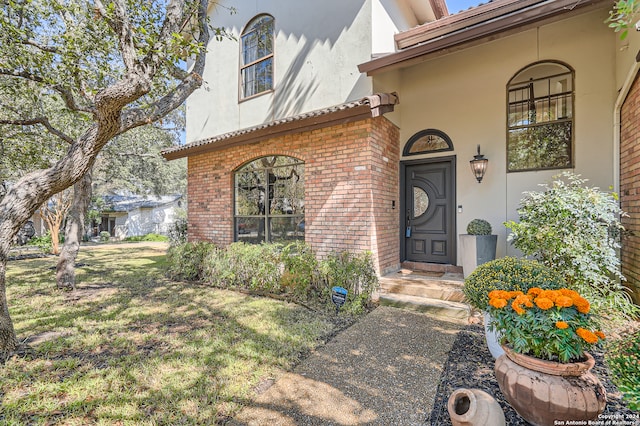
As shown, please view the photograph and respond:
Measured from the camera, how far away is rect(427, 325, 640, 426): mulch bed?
236 cm

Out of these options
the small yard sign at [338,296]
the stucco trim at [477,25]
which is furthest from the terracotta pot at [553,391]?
the stucco trim at [477,25]

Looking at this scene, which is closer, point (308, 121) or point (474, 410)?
point (474, 410)

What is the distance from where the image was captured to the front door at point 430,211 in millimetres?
6512

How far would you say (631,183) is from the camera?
4.39m

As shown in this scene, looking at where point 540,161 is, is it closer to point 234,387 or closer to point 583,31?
point 583,31

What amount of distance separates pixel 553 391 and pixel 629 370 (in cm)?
48

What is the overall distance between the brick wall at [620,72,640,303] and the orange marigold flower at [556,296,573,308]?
314 cm

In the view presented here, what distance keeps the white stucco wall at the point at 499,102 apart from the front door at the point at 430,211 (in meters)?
0.23

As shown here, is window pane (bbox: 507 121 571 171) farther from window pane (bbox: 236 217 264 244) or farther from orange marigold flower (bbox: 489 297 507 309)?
window pane (bbox: 236 217 264 244)

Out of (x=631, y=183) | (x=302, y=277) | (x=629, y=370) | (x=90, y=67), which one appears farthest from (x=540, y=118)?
(x=90, y=67)

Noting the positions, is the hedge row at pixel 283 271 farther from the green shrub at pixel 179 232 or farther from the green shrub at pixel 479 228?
the green shrub at pixel 179 232

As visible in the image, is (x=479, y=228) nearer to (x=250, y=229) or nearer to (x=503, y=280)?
(x=503, y=280)

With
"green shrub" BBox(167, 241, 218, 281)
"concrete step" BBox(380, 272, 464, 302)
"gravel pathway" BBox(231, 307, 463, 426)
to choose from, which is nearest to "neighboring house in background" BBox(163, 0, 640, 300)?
"concrete step" BBox(380, 272, 464, 302)

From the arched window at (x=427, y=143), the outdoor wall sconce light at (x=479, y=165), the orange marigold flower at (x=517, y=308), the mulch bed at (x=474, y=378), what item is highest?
the arched window at (x=427, y=143)
